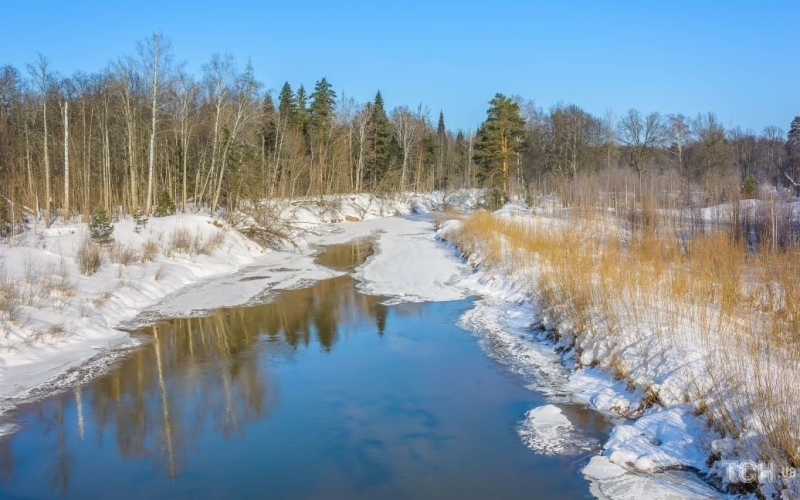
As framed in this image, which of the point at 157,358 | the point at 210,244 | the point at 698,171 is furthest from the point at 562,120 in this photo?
the point at 157,358

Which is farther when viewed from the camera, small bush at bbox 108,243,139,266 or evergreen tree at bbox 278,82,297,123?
Answer: evergreen tree at bbox 278,82,297,123

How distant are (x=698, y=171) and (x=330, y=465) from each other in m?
61.8

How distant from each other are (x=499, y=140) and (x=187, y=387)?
33778 millimetres

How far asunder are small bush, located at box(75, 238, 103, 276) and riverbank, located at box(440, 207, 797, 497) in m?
9.70

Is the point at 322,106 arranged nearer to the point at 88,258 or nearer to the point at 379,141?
the point at 379,141

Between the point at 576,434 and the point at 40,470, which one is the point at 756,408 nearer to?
the point at 576,434

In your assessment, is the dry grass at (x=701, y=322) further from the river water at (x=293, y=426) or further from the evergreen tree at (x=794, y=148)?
the evergreen tree at (x=794, y=148)

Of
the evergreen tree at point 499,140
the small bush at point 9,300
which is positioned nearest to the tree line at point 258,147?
the evergreen tree at point 499,140

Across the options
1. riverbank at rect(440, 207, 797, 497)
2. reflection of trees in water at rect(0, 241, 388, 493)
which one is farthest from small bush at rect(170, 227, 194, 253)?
riverbank at rect(440, 207, 797, 497)

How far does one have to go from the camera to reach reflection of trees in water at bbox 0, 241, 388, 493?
254 inches

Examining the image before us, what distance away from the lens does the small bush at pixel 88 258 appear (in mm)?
14539

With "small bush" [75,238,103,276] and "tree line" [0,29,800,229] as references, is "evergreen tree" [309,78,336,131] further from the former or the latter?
"small bush" [75,238,103,276]

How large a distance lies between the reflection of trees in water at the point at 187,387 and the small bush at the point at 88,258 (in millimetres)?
3731

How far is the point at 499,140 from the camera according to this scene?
3934cm
